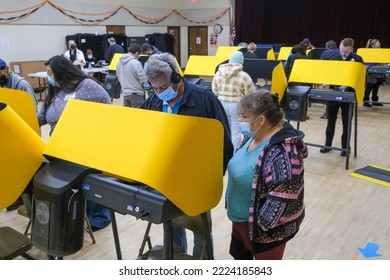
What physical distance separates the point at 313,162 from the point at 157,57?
10.4ft

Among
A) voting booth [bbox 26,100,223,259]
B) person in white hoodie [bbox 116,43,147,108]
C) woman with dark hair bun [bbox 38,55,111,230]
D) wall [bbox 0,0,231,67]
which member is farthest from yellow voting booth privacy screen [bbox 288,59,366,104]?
wall [bbox 0,0,231,67]

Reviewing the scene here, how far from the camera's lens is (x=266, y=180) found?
1.52 meters

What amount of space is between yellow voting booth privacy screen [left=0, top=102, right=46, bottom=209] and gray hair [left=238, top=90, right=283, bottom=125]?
968 millimetres

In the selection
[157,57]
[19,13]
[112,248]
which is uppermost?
[19,13]

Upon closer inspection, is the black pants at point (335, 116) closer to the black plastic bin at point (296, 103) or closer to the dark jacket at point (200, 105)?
the black plastic bin at point (296, 103)

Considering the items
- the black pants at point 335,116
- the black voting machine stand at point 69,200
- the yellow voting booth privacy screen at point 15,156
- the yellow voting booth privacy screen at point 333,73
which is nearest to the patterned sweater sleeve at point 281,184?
the black voting machine stand at point 69,200

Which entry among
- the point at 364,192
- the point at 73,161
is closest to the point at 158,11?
the point at 364,192

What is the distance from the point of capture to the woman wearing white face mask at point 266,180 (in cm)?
150

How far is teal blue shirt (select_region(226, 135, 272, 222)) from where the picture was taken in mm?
1632

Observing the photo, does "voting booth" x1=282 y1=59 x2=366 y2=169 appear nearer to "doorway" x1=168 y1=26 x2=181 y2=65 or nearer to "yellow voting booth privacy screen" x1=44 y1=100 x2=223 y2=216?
"yellow voting booth privacy screen" x1=44 y1=100 x2=223 y2=216

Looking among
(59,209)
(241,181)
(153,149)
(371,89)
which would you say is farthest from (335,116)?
(59,209)

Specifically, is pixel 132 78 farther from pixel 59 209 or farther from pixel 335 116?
pixel 59 209

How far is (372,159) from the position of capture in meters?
4.68
